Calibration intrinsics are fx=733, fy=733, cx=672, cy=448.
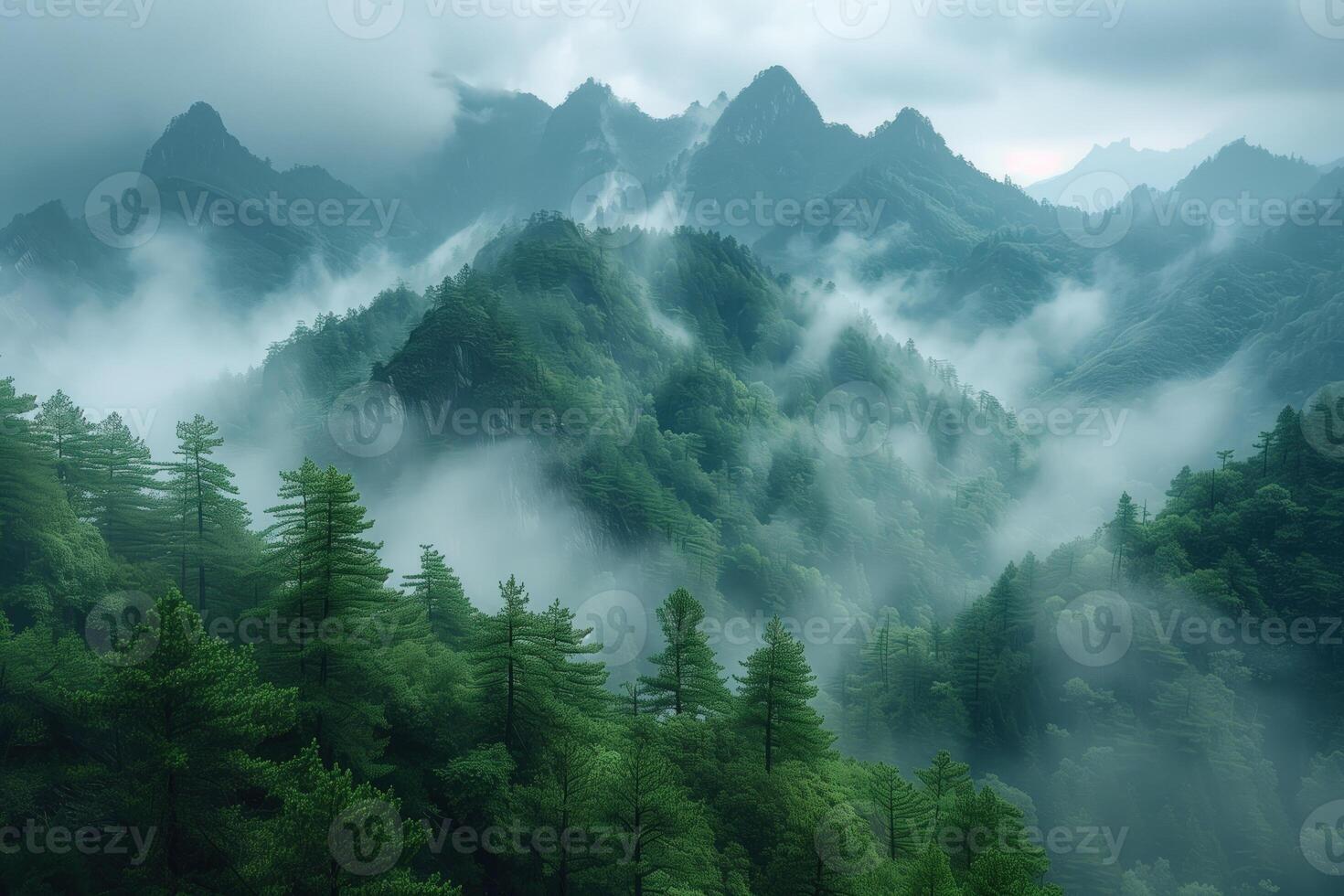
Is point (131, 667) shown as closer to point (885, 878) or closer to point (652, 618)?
point (885, 878)

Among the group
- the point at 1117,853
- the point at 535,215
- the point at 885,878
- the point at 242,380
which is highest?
the point at 535,215

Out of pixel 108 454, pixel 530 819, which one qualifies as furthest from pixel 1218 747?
pixel 108 454

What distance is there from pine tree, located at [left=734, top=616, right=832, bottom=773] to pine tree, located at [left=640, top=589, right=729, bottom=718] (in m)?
3.21

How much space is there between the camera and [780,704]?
31.8 metres

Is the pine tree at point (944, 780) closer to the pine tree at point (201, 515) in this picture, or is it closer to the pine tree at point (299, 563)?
the pine tree at point (299, 563)

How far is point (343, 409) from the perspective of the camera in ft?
448

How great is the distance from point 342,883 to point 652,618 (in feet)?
334

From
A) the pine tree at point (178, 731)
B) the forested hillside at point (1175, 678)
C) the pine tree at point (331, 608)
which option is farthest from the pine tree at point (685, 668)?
the forested hillside at point (1175, 678)

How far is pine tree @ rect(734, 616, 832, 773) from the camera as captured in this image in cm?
3177

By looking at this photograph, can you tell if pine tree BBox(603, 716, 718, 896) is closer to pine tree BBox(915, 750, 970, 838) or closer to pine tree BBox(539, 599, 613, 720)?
pine tree BBox(539, 599, 613, 720)

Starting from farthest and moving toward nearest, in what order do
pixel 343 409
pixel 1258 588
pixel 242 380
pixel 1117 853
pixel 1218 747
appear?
pixel 242 380 < pixel 343 409 < pixel 1258 588 < pixel 1218 747 < pixel 1117 853

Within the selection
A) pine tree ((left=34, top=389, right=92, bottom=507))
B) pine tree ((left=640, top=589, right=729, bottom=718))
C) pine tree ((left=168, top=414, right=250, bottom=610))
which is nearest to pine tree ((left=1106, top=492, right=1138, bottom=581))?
pine tree ((left=640, top=589, right=729, bottom=718))

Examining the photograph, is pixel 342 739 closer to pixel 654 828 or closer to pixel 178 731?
pixel 178 731

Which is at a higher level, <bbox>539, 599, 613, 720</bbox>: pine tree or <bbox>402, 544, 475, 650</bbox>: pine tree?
<bbox>402, 544, 475, 650</bbox>: pine tree
